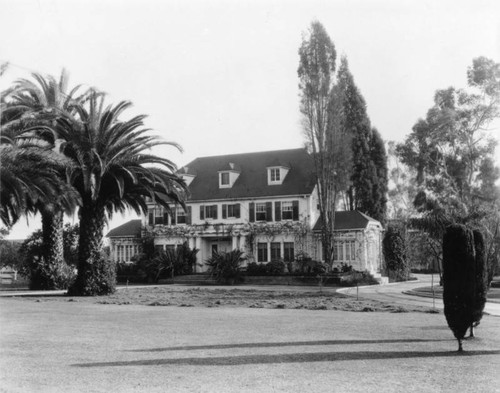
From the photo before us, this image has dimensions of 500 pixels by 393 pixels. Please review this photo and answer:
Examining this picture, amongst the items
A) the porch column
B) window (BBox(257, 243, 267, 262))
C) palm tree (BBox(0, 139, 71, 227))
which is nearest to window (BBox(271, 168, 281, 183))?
the porch column

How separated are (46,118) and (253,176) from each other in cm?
2817

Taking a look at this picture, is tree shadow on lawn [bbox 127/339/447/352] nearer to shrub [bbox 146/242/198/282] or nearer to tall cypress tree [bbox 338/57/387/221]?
shrub [bbox 146/242/198/282]

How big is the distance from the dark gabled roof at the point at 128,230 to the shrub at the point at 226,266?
1312cm

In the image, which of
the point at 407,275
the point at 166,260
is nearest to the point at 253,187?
the point at 166,260

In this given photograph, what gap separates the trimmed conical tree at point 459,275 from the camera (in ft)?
39.4

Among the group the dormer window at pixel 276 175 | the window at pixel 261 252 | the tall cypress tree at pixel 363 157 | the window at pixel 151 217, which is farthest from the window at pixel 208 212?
the tall cypress tree at pixel 363 157

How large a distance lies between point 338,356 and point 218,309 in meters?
10.4

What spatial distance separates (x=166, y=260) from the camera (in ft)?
149

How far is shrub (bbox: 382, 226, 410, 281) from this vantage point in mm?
46531

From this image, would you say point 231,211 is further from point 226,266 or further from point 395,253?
point 395,253

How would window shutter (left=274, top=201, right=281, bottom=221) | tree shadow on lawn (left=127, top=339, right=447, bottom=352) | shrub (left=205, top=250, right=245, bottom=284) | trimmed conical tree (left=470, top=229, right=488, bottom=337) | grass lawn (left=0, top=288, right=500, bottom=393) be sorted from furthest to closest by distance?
window shutter (left=274, top=201, right=281, bottom=221), shrub (left=205, top=250, right=245, bottom=284), trimmed conical tree (left=470, top=229, right=488, bottom=337), tree shadow on lawn (left=127, top=339, right=447, bottom=352), grass lawn (left=0, top=288, right=500, bottom=393)

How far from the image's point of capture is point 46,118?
24.5 meters

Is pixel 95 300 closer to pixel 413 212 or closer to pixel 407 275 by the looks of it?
pixel 407 275

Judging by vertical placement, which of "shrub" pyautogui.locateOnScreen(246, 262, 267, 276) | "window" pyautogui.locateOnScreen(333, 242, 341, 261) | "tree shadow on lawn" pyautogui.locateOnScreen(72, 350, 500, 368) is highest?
"window" pyautogui.locateOnScreen(333, 242, 341, 261)
